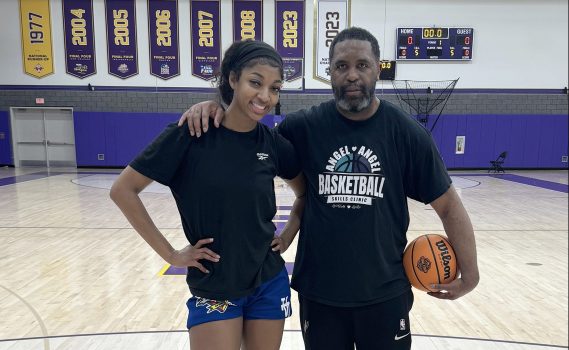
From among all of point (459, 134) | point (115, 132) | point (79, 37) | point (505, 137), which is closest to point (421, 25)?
point (459, 134)

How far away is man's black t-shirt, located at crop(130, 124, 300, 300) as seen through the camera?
58.8 inches

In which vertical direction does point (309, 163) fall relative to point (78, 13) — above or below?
below

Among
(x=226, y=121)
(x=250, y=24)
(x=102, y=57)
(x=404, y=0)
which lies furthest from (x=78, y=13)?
(x=226, y=121)

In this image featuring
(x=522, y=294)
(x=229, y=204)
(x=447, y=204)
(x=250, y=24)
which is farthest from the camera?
(x=250, y=24)

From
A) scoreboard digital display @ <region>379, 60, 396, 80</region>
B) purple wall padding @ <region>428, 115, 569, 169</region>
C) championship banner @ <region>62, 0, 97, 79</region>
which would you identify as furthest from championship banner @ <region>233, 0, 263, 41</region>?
purple wall padding @ <region>428, 115, 569, 169</region>

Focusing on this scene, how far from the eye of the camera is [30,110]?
13.5m

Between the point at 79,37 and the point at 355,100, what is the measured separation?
541 inches

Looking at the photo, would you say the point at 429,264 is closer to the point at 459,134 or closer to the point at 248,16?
the point at 248,16

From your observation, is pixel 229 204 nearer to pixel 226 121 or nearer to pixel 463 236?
pixel 226 121

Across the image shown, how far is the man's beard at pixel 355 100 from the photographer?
153cm

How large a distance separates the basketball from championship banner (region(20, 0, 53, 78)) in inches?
563

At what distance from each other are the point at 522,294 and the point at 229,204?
11.0ft

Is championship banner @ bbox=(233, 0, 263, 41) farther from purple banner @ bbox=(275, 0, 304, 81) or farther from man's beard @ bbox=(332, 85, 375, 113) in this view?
man's beard @ bbox=(332, 85, 375, 113)

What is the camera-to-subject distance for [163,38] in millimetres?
12891
